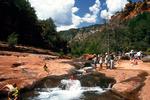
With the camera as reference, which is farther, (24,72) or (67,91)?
(24,72)

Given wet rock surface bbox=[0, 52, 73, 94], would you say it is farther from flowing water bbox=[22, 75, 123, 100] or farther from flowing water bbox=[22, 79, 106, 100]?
flowing water bbox=[22, 79, 106, 100]

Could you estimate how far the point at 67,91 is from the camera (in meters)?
36.8

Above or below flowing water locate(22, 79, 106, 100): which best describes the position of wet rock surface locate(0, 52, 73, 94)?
above

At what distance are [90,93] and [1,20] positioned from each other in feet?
203

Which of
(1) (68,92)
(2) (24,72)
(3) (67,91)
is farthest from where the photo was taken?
(2) (24,72)

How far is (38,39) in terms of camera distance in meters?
109

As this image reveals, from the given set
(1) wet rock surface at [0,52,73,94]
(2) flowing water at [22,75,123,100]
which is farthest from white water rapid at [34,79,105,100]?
(1) wet rock surface at [0,52,73,94]

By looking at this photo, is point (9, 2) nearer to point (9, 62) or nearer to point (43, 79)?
point (9, 62)

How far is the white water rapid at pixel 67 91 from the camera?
32666 millimetres

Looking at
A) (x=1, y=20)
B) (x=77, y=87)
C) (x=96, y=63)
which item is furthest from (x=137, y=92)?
(x=1, y=20)

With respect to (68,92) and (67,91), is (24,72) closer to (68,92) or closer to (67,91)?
(67,91)

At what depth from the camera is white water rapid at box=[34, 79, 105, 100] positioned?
1286 inches

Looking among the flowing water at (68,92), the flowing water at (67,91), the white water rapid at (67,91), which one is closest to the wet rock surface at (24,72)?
the flowing water at (68,92)

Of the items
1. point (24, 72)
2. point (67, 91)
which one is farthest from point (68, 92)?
point (24, 72)
